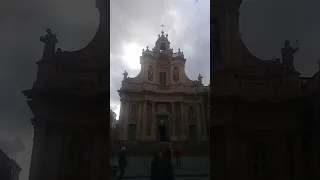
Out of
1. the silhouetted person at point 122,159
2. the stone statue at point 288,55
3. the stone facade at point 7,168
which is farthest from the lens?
the stone statue at point 288,55

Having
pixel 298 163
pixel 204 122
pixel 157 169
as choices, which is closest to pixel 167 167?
pixel 157 169

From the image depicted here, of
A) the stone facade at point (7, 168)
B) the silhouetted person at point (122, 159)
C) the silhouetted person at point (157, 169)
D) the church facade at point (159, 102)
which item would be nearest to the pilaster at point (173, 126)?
the church facade at point (159, 102)

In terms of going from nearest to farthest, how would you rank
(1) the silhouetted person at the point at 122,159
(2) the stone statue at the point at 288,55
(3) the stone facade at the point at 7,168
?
(1) the silhouetted person at the point at 122,159, (3) the stone facade at the point at 7,168, (2) the stone statue at the point at 288,55

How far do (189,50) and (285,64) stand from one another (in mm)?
528

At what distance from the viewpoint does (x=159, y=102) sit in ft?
5.37

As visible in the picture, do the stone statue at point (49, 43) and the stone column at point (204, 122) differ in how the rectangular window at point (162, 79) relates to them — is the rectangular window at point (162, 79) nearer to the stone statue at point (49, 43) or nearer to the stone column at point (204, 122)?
the stone column at point (204, 122)

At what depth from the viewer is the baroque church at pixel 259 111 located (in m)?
1.73

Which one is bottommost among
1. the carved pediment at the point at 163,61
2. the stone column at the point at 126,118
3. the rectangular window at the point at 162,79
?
the stone column at the point at 126,118

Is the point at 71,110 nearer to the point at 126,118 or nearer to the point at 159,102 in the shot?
the point at 126,118

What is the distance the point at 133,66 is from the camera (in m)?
1.63

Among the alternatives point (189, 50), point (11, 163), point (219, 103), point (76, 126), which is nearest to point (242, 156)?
point (219, 103)

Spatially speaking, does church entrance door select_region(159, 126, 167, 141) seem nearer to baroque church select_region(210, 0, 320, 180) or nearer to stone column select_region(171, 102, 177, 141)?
stone column select_region(171, 102, 177, 141)

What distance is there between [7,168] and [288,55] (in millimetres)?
1444

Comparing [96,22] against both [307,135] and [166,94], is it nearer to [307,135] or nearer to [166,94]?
[166,94]
